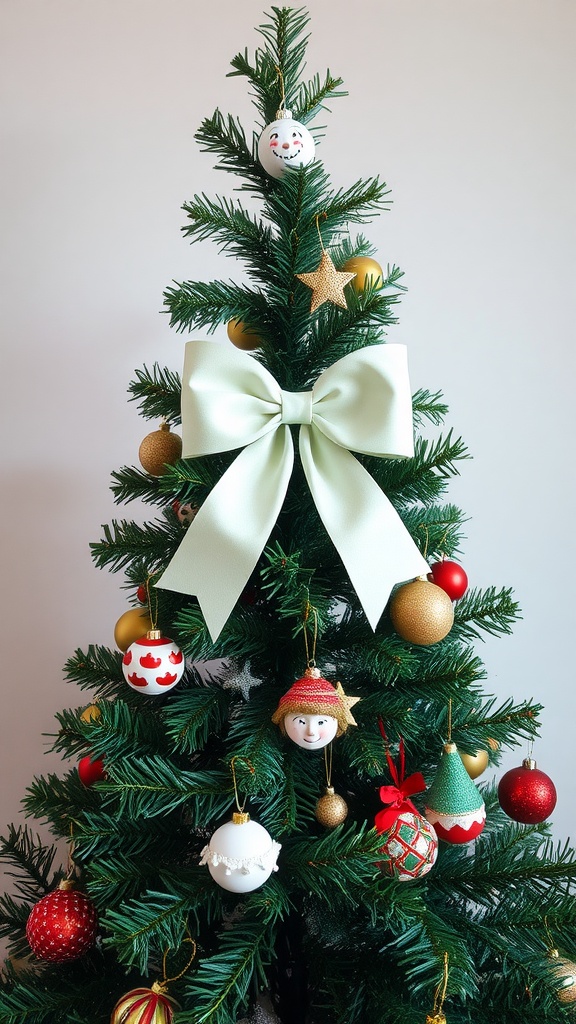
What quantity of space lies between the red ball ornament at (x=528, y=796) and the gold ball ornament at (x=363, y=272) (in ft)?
1.48

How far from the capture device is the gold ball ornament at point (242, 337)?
0.70 m

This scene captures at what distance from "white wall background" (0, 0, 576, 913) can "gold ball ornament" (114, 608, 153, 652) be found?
35cm

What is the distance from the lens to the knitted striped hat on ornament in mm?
546

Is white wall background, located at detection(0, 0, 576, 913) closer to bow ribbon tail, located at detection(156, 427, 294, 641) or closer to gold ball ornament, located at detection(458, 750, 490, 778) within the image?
gold ball ornament, located at detection(458, 750, 490, 778)

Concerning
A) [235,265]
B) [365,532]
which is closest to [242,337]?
[365,532]

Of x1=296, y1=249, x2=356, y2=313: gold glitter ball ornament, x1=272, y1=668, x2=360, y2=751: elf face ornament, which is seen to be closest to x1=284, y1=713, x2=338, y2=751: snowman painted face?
x1=272, y1=668, x2=360, y2=751: elf face ornament

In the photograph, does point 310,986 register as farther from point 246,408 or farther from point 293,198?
point 293,198

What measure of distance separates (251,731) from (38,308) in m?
0.67

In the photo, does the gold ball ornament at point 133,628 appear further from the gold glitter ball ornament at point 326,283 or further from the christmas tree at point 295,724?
the gold glitter ball ornament at point 326,283

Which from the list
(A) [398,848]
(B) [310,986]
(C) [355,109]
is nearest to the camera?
(A) [398,848]

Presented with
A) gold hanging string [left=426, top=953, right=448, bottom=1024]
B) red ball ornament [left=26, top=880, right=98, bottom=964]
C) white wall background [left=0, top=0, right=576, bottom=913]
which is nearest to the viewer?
gold hanging string [left=426, top=953, right=448, bottom=1024]

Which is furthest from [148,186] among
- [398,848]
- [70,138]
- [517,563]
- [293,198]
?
[398,848]

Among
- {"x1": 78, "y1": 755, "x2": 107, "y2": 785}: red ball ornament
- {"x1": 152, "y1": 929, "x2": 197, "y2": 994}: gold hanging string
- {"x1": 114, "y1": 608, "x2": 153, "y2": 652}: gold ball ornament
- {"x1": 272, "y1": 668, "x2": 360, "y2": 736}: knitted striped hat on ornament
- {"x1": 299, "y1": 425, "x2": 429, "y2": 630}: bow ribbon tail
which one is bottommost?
{"x1": 152, "y1": 929, "x2": 197, "y2": 994}: gold hanging string

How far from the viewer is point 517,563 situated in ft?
3.25
